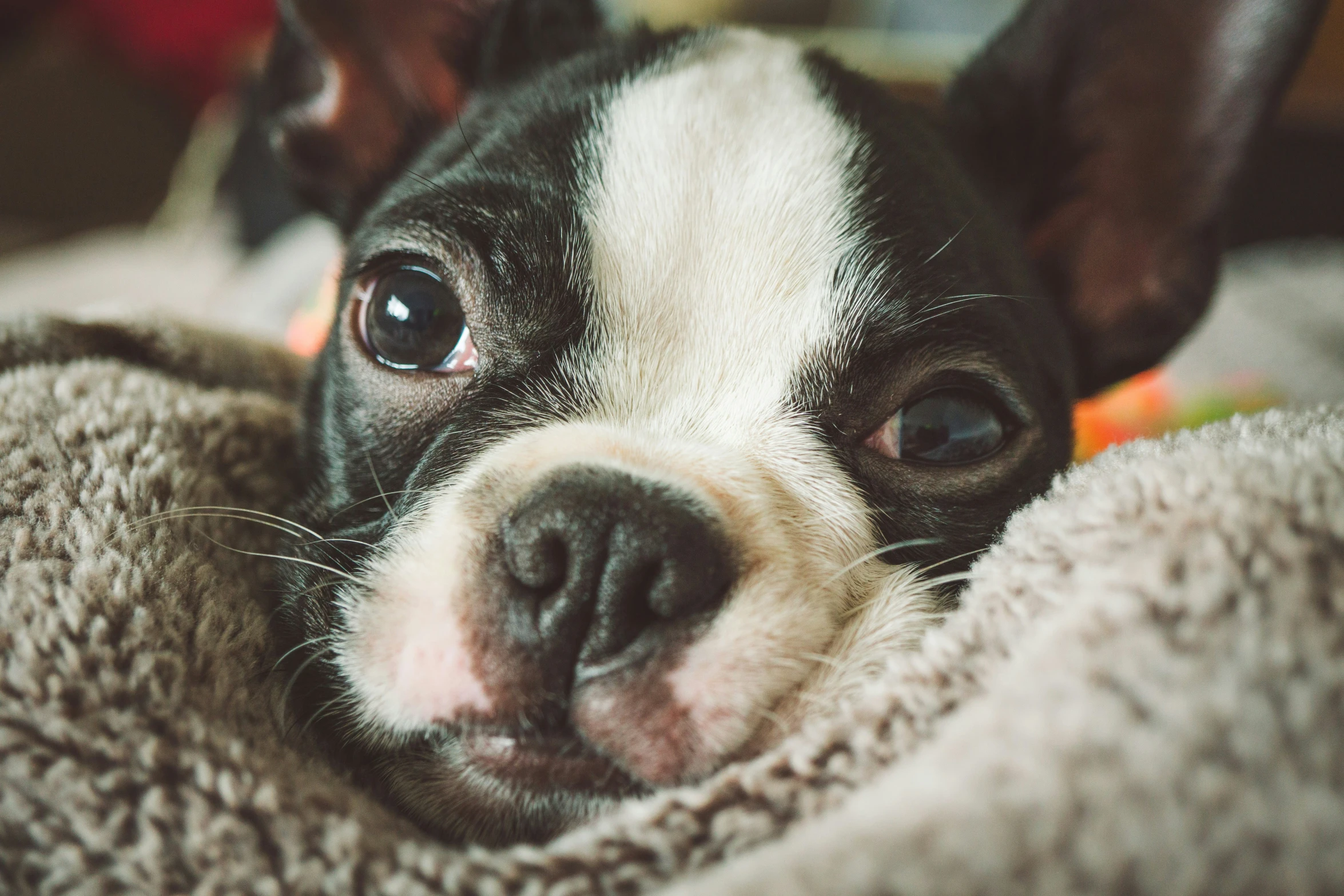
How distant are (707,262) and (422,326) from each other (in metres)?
0.29

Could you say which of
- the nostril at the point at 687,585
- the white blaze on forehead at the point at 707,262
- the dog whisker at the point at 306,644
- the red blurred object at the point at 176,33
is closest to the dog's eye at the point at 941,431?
the white blaze on forehead at the point at 707,262

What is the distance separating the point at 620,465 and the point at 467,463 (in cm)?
17

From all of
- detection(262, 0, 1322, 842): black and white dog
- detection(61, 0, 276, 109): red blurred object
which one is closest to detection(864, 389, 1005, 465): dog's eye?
detection(262, 0, 1322, 842): black and white dog

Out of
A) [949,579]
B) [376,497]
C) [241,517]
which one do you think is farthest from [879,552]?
[241,517]

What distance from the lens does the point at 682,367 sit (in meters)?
0.85

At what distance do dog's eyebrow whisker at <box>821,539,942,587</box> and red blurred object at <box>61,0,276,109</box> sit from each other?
5.62 m

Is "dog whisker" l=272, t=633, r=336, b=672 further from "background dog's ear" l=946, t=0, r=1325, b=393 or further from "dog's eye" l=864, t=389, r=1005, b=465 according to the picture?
"background dog's ear" l=946, t=0, r=1325, b=393

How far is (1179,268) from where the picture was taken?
1.29 m

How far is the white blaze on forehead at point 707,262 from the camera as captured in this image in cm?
85

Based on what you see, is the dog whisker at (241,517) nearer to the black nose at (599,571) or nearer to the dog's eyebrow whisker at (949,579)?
the black nose at (599,571)

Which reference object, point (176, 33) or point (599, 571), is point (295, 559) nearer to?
point (599, 571)

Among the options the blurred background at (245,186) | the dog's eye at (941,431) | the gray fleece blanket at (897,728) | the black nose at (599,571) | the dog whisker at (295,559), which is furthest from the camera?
the blurred background at (245,186)

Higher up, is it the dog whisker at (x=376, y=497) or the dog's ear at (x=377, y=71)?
the dog's ear at (x=377, y=71)

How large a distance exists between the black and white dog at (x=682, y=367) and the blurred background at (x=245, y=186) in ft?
0.59
